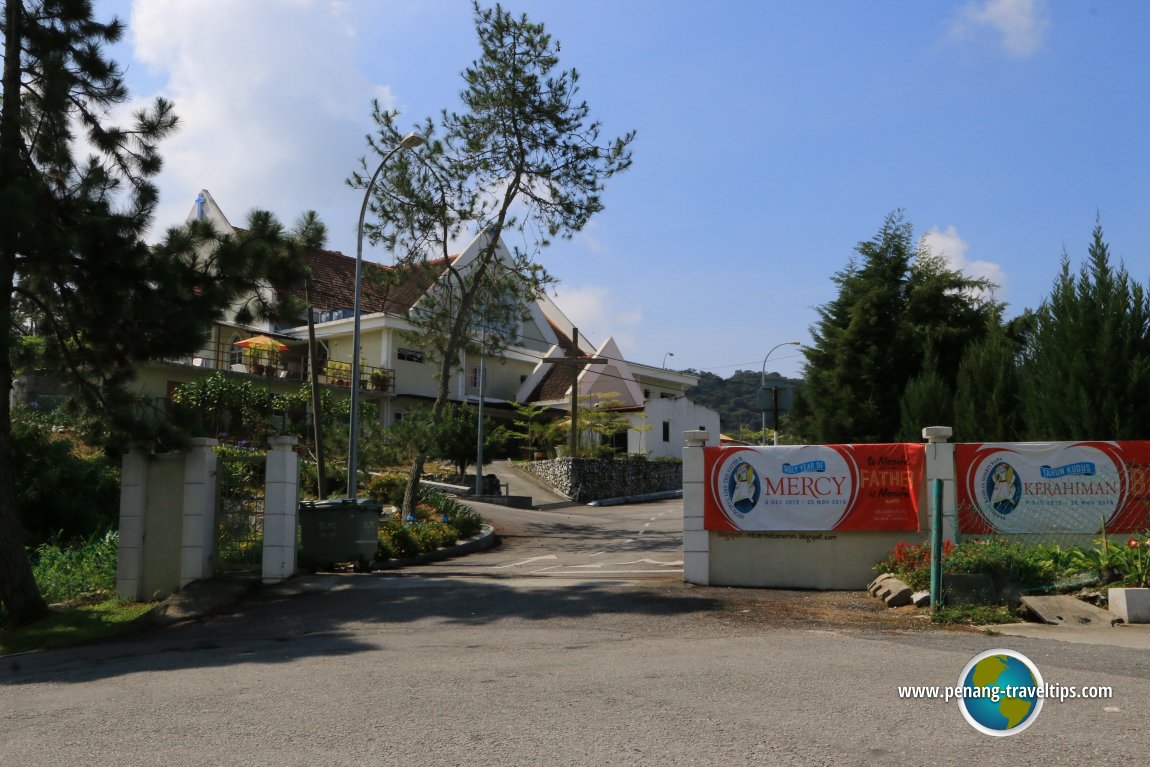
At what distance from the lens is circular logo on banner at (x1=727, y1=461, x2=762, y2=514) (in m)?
14.1

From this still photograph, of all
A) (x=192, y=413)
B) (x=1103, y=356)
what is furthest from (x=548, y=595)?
(x=1103, y=356)

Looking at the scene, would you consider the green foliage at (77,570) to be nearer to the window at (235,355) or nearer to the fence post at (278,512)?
the fence post at (278,512)

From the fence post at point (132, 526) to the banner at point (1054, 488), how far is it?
454 inches

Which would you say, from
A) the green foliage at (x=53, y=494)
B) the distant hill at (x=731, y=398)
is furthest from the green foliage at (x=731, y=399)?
the green foliage at (x=53, y=494)

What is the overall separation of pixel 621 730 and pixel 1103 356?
39.9ft

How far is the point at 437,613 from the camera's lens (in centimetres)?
1218

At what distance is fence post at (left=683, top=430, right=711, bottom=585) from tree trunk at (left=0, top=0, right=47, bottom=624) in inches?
346

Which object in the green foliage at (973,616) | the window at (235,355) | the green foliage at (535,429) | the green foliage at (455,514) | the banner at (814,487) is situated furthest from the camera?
the green foliage at (535,429)

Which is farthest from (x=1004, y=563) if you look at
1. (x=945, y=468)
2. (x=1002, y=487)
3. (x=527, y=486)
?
(x=527, y=486)

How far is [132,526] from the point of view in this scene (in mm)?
14625

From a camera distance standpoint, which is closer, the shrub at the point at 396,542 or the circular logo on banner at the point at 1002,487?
the circular logo on banner at the point at 1002,487

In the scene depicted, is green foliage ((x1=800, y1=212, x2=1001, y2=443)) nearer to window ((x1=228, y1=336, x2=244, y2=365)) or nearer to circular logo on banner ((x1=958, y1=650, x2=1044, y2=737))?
circular logo on banner ((x1=958, y1=650, x2=1044, y2=737))

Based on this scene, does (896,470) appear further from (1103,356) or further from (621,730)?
(621,730)

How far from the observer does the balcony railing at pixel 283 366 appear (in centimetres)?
3884
